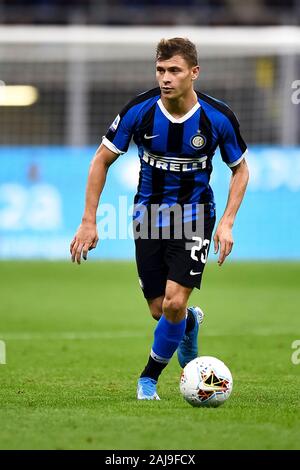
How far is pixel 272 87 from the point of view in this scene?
76.2 ft

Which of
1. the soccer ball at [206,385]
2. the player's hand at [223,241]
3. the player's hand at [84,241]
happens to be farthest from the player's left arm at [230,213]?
the player's hand at [84,241]

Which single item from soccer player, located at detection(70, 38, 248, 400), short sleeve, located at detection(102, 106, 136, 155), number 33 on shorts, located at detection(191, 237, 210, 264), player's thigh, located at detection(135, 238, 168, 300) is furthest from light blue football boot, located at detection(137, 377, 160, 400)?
short sleeve, located at detection(102, 106, 136, 155)

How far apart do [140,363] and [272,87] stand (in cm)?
1422

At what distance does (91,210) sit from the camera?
7.50 m

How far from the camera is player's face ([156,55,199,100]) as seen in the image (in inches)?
288

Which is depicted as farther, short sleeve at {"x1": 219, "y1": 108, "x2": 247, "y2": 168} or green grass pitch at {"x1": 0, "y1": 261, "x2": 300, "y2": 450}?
short sleeve at {"x1": 219, "y1": 108, "x2": 247, "y2": 168}

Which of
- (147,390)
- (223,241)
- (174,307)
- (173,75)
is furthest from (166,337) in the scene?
(173,75)

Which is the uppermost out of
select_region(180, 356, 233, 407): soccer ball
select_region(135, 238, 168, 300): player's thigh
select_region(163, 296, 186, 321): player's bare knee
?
select_region(135, 238, 168, 300): player's thigh

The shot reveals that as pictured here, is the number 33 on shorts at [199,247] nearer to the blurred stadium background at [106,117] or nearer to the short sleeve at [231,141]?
the short sleeve at [231,141]

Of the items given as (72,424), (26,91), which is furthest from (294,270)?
(72,424)

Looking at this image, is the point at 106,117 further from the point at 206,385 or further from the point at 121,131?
the point at 206,385

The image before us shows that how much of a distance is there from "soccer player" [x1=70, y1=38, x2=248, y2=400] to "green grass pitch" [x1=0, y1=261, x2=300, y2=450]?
79 cm

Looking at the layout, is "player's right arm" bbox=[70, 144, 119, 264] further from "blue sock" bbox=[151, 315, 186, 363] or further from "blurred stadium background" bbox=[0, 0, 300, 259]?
"blurred stadium background" bbox=[0, 0, 300, 259]
